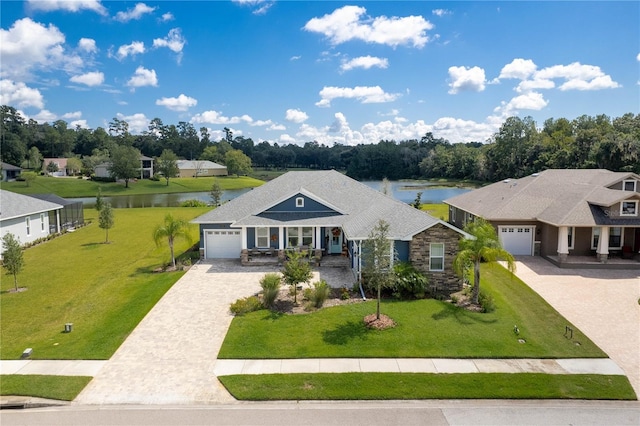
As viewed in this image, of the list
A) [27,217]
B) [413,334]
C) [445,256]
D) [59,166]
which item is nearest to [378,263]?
[413,334]

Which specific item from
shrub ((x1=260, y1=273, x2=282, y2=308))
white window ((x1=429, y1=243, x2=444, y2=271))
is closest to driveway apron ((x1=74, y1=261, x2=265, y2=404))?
shrub ((x1=260, y1=273, x2=282, y2=308))

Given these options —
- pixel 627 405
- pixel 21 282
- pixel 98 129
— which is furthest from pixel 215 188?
pixel 98 129

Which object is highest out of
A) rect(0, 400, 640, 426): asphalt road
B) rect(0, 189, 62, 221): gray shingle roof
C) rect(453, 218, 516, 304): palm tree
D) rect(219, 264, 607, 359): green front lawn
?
rect(0, 189, 62, 221): gray shingle roof

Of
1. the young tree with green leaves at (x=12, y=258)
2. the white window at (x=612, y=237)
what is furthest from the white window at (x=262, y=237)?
the white window at (x=612, y=237)

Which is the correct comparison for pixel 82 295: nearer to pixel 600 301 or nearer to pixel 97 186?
pixel 600 301

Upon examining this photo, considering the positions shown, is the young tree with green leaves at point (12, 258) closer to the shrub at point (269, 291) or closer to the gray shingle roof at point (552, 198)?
the shrub at point (269, 291)

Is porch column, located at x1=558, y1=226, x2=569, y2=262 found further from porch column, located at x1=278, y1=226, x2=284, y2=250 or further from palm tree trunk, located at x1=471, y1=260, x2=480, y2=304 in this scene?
porch column, located at x1=278, y1=226, x2=284, y2=250
